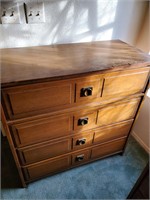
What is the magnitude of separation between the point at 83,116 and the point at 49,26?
0.68m

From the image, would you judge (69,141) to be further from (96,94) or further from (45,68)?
(45,68)

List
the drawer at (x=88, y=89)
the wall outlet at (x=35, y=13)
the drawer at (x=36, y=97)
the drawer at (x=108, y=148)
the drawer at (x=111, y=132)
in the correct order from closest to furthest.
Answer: the drawer at (x=36, y=97)
the drawer at (x=88, y=89)
the wall outlet at (x=35, y=13)
the drawer at (x=111, y=132)
the drawer at (x=108, y=148)

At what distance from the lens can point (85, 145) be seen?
1.26 m

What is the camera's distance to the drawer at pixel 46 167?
119 centimetres

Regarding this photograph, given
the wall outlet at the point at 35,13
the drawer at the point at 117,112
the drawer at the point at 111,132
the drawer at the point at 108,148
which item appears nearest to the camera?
the wall outlet at the point at 35,13

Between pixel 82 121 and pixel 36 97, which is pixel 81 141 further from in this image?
pixel 36 97

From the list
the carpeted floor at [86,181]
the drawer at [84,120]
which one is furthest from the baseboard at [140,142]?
the drawer at [84,120]

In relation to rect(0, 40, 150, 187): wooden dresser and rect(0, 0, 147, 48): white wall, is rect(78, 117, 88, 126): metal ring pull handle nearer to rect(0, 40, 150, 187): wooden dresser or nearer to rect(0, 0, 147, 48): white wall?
rect(0, 40, 150, 187): wooden dresser

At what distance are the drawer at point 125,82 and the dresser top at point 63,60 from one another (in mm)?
59

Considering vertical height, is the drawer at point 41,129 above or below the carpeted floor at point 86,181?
above

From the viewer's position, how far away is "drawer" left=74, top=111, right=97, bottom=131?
104 cm

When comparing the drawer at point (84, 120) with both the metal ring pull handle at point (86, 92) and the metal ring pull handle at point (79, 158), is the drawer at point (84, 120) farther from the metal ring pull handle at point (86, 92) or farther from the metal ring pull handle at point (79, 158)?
the metal ring pull handle at point (79, 158)

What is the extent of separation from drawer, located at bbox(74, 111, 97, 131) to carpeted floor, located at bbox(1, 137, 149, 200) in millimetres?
571

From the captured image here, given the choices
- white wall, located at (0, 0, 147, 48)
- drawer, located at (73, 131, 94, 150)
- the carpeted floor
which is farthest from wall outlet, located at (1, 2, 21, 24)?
the carpeted floor
